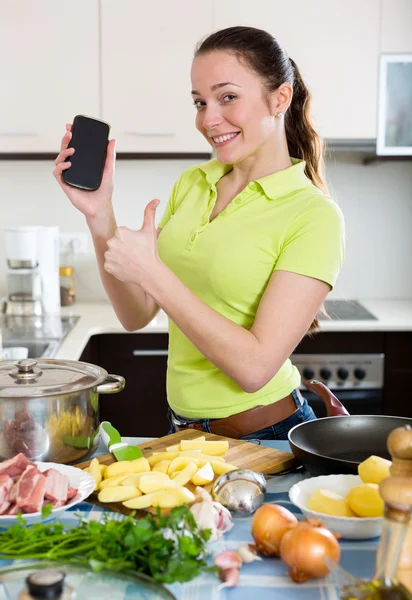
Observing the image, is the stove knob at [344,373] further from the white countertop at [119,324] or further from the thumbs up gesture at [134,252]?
the thumbs up gesture at [134,252]

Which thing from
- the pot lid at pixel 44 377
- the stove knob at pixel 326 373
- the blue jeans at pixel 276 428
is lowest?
the stove knob at pixel 326 373

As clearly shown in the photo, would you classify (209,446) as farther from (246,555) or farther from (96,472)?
(246,555)

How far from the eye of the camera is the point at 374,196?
3367 mm

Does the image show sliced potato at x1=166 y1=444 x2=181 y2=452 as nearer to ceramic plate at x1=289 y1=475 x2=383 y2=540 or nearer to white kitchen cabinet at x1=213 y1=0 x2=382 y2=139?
ceramic plate at x1=289 y1=475 x2=383 y2=540

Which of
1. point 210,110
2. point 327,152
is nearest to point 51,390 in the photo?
point 210,110

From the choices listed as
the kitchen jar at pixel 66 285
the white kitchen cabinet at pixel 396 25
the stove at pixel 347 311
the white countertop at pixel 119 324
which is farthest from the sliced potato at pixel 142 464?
the white kitchen cabinet at pixel 396 25

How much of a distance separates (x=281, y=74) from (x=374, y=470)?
90cm

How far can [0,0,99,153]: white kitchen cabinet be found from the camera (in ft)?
9.52

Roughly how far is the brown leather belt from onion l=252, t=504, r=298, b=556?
59 centimetres

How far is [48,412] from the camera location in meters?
1.18

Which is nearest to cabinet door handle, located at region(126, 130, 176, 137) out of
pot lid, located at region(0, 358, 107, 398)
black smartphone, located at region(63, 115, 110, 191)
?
black smartphone, located at region(63, 115, 110, 191)

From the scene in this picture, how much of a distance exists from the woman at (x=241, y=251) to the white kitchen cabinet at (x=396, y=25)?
4.44ft

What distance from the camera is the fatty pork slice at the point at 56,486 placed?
1043mm

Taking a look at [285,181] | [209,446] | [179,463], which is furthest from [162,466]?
[285,181]
